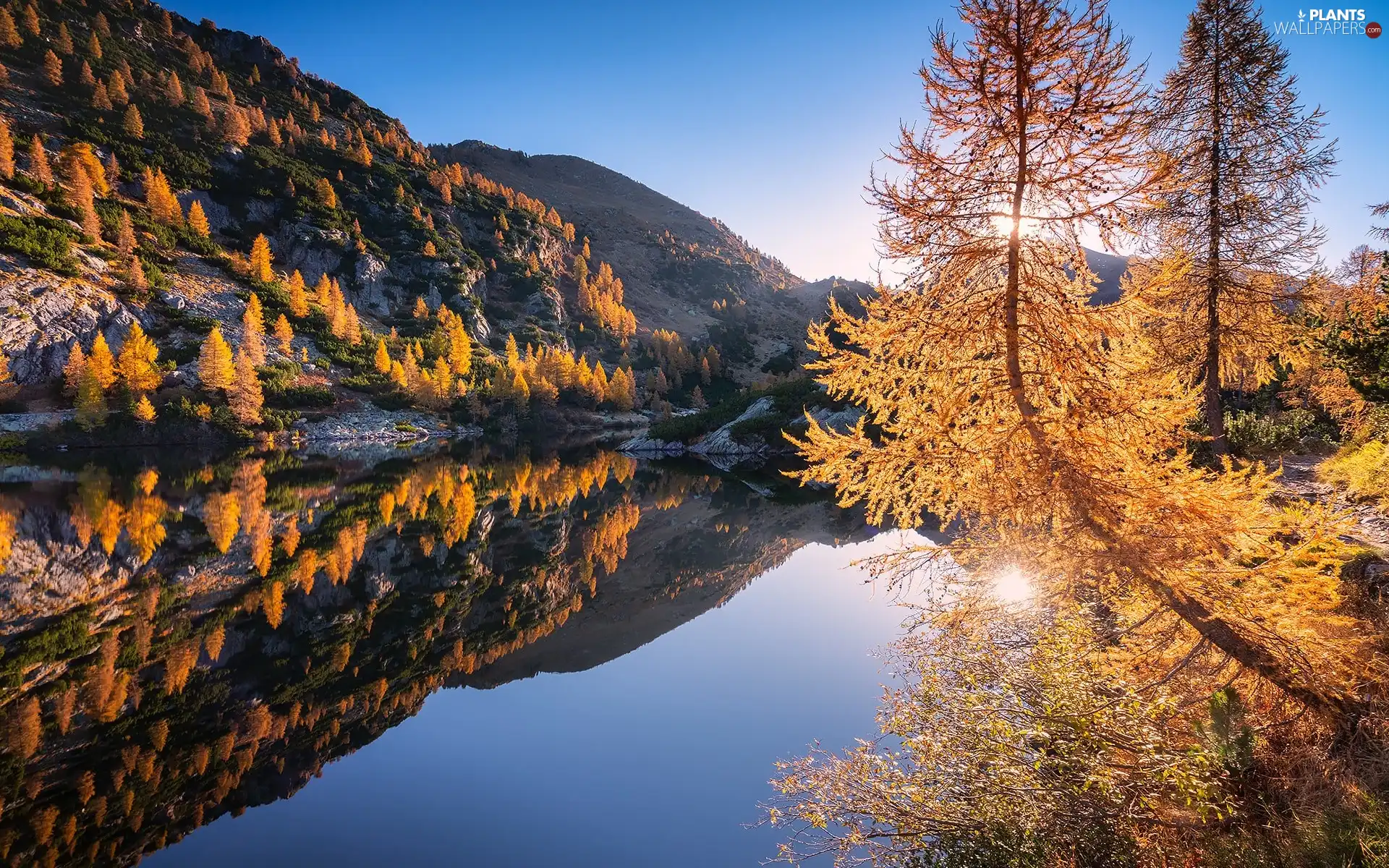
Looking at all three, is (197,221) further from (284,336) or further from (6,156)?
(284,336)

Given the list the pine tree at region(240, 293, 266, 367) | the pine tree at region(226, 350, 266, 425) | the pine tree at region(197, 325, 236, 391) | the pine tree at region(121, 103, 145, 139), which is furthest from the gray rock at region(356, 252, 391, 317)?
the pine tree at region(226, 350, 266, 425)

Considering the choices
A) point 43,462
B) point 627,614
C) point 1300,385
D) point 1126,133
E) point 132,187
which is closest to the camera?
point 1126,133

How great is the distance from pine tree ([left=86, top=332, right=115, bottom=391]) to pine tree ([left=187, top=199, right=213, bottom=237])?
4541 cm

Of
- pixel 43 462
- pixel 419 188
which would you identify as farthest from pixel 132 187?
pixel 43 462

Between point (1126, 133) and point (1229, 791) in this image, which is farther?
point (1126, 133)

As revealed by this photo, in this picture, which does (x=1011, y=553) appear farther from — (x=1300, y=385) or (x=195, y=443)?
(x=195, y=443)

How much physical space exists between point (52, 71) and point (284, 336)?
96984mm

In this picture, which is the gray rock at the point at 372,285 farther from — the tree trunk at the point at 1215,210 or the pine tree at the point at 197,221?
the tree trunk at the point at 1215,210

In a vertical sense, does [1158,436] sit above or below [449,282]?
below

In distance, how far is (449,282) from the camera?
120m

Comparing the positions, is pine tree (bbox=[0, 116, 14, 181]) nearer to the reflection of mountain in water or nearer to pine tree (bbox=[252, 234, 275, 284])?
pine tree (bbox=[252, 234, 275, 284])

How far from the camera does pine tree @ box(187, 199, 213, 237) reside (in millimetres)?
90312

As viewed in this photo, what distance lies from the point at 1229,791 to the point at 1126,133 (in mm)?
6844

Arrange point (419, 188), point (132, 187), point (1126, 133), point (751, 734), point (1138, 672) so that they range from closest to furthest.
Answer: point (1126, 133) → point (1138, 672) → point (751, 734) → point (132, 187) → point (419, 188)
